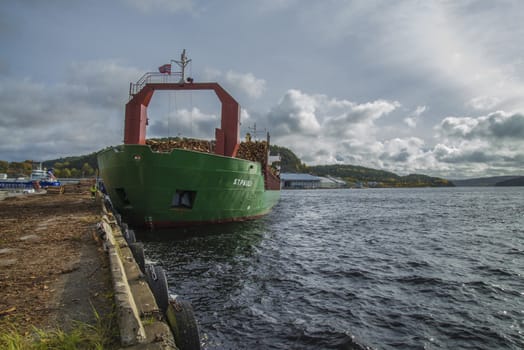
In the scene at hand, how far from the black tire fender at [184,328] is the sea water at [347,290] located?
1.24 metres

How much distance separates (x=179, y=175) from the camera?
1141 centimetres

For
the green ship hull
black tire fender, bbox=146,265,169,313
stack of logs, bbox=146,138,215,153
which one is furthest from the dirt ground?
stack of logs, bbox=146,138,215,153

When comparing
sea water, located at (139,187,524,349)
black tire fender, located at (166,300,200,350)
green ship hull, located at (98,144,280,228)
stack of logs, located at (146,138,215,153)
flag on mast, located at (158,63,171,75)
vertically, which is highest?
flag on mast, located at (158,63,171,75)

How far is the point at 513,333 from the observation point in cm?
466

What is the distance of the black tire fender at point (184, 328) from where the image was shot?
3115 mm

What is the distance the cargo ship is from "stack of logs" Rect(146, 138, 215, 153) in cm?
129

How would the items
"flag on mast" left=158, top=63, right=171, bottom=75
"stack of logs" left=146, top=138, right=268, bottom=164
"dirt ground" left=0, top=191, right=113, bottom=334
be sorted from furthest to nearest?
"stack of logs" left=146, top=138, right=268, bottom=164 < "flag on mast" left=158, top=63, right=171, bottom=75 < "dirt ground" left=0, top=191, right=113, bottom=334

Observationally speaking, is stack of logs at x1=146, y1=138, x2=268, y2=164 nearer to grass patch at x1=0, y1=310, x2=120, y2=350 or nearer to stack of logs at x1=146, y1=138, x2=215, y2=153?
stack of logs at x1=146, y1=138, x2=215, y2=153

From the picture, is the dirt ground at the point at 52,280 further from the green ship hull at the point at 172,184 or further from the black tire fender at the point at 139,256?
the green ship hull at the point at 172,184

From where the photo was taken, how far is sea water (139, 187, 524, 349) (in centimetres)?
455

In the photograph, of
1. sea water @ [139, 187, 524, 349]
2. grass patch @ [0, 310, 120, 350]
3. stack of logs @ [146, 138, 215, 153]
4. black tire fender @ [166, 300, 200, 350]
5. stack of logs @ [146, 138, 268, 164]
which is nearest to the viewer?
grass patch @ [0, 310, 120, 350]

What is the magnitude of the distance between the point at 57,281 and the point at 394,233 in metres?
13.7

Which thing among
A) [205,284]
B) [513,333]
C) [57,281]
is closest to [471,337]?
[513,333]

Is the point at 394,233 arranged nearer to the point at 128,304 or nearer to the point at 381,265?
the point at 381,265
